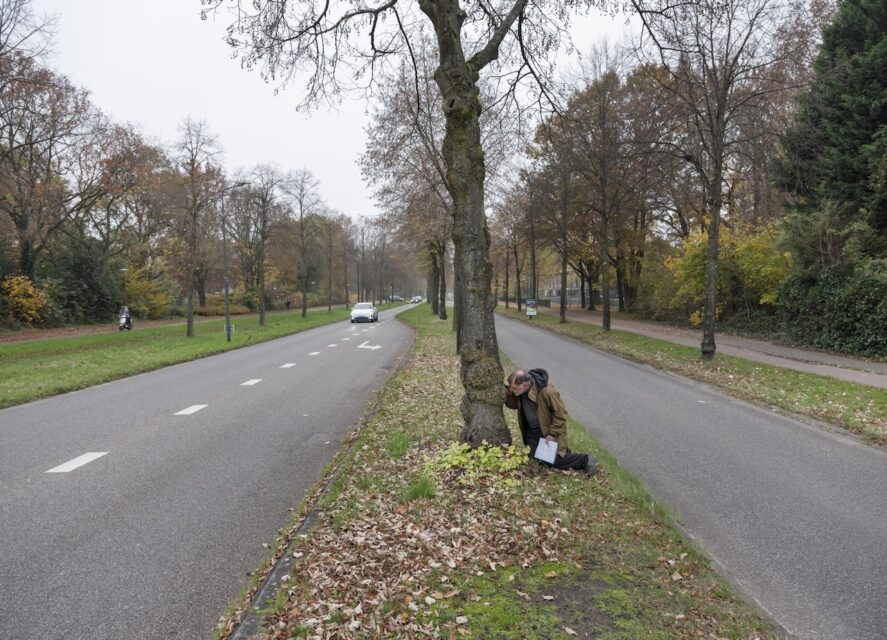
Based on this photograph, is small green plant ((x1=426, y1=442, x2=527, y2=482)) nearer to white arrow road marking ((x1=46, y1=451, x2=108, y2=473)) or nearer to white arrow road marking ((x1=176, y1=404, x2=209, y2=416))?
white arrow road marking ((x1=46, y1=451, x2=108, y2=473))

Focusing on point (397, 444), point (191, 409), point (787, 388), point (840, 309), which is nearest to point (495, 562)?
point (397, 444)

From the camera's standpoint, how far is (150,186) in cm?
3612

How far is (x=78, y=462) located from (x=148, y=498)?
6.41 feet

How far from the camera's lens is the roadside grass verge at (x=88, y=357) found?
40.8 ft

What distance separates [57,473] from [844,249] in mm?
20214

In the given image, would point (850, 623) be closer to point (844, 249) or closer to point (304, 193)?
point (844, 249)

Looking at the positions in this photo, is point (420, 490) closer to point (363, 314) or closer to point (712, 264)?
point (712, 264)

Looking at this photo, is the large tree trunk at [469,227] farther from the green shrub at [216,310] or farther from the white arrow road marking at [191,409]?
the green shrub at [216,310]

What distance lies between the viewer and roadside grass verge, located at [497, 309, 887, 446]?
8477 mm

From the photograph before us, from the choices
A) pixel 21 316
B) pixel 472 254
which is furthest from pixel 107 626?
pixel 21 316

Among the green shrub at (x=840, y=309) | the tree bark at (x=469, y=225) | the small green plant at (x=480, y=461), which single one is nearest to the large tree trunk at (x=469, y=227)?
the tree bark at (x=469, y=225)

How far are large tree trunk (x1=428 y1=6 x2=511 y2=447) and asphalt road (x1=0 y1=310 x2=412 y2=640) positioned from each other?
213 cm

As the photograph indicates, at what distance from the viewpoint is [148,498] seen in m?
5.51

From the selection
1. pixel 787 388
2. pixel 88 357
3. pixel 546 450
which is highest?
pixel 546 450
